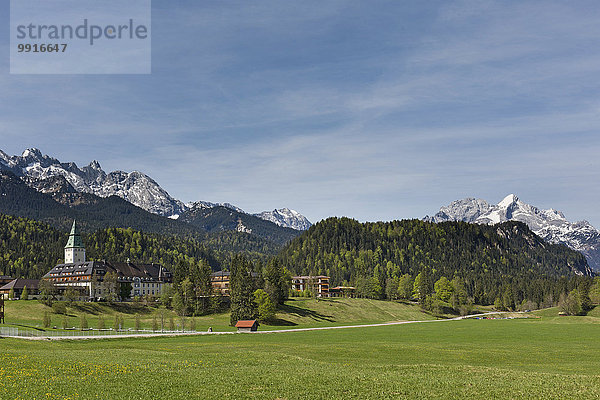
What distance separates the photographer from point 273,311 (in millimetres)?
156500

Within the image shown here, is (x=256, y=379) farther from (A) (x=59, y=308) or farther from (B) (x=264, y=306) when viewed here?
(A) (x=59, y=308)

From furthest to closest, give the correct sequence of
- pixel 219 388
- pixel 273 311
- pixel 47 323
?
pixel 273 311 < pixel 47 323 < pixel 219 388

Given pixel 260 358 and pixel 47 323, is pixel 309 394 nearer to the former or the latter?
pixel 260 358

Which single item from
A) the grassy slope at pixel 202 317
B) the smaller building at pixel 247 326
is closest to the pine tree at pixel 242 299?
the grassy slope at pixel 202 317

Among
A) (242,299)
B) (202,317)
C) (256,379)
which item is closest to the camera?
(256,379)

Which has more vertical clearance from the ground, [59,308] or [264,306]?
[59,308]

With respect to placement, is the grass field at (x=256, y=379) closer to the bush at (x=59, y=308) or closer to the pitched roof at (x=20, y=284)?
the bush at (x=59, y=308)

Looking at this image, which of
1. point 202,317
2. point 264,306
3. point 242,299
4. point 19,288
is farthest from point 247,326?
point 19,288

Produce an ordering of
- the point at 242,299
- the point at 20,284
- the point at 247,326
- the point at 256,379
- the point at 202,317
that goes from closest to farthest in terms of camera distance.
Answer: the point at 256,379
the point at 247,326
the point at 242,299
the point at 202,317
the point at 20,284

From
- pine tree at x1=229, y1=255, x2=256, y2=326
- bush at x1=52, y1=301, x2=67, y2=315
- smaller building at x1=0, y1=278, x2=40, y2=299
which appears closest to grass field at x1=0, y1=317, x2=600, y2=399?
pine tree at x1=229, y1=255, x2=256, y2=326

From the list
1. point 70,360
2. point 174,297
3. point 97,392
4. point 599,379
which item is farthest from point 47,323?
point 599,379

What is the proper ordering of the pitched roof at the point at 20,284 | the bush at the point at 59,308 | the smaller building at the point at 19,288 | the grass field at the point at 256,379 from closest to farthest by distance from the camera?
the grass field at the point at 256,379
the bush at the point at 59,308
the smaller building at the point at 19,288
the pitched roof at the point at 20,284

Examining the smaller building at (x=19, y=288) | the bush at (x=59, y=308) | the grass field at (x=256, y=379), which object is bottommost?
the bush at (x=59, y=308)

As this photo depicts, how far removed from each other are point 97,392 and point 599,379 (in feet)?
127
